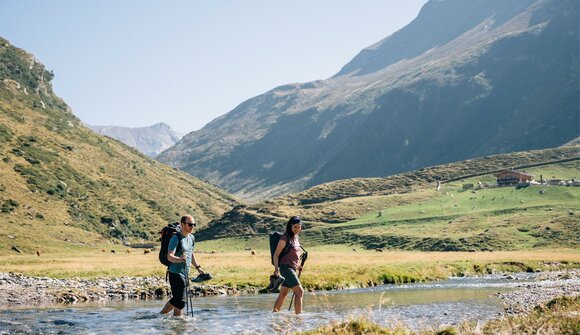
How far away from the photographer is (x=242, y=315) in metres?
24.7

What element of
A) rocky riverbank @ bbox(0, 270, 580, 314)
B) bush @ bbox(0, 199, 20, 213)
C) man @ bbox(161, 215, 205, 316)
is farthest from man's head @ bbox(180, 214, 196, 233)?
bush @ bbox(0, 199, 20, 213)

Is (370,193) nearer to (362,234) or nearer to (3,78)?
(362,234)

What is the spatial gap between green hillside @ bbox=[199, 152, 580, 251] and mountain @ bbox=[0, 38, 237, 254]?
1956cm

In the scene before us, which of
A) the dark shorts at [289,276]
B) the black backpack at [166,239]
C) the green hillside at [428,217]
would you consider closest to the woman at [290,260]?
the dark shorts at [289,276]

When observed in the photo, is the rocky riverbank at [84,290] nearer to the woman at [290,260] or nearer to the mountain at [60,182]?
the woman at [290,260]

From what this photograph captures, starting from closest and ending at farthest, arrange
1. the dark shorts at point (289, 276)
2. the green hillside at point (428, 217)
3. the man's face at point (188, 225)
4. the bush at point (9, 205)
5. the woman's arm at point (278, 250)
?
the man's face at point (188, 225) < the woman's arm at point (278, 250) < the dark shorts at point (289, 276) < the bush at point (9, 205) < the green hillside at point (428, 217)

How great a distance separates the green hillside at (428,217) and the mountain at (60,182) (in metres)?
19.6

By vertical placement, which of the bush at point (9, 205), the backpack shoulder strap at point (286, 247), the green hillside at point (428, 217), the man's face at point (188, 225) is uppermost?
the bush at point (9, 205)

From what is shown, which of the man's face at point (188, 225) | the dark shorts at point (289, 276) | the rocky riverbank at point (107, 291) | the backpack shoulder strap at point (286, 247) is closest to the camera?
the man's face at point (188, 225)

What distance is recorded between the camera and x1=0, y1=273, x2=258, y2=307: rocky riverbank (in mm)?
33125

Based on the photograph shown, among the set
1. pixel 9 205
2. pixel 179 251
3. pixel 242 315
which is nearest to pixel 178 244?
pixel 179 251

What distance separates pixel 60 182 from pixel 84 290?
96.3 meters

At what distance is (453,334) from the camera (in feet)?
47.9

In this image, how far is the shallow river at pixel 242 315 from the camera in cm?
2000
